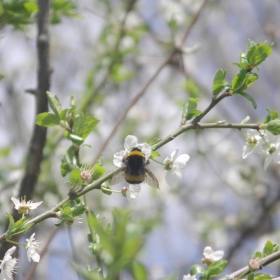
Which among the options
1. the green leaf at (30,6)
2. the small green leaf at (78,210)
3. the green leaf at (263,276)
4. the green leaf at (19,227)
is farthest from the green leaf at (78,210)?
the green leaf at (30,6)

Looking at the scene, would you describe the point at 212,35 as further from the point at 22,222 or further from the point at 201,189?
the point at 22,222

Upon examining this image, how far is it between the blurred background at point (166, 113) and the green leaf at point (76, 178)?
1.23 metres

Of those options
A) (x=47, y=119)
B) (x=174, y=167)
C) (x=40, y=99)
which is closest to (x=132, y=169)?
(x=174, y=167)

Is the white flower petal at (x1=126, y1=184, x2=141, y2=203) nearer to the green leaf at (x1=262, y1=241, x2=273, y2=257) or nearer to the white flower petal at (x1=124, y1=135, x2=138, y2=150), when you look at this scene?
the white flower petal at (x1=124, y1=135, x2=138, y2=150)

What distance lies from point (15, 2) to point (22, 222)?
80 centimetres

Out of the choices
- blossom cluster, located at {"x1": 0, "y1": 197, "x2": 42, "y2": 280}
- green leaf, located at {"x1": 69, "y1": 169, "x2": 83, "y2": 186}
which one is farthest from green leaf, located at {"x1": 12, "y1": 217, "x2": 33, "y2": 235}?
green leaf, located at {"x1": 69, "y1": 169, "x2": 83, "y2": 186}

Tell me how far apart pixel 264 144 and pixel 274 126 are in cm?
13

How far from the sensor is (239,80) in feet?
4.37

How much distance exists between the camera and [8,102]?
521cm

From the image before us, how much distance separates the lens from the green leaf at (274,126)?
4.37 ft

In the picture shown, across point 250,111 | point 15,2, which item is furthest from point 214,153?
point 15,2

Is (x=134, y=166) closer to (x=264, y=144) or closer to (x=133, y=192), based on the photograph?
(x=133, y=192)

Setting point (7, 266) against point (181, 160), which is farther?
point (181, 160)

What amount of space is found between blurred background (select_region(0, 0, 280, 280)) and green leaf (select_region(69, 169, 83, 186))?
123 cm
